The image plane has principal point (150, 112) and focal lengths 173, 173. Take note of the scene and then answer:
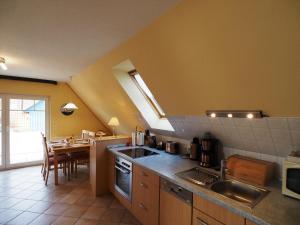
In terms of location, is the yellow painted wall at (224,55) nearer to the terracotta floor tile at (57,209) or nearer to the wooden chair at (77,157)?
the terracotta floor tile at (57,209)

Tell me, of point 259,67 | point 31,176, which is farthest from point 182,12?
point 31,176

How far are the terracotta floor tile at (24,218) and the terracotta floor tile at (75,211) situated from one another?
16.3 inches

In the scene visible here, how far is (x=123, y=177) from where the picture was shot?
8.55 feet

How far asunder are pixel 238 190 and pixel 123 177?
62.7 inches

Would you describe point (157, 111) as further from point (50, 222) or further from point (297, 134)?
point (50, 222)

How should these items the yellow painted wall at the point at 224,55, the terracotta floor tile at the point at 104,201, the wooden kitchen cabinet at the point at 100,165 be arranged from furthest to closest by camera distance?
the wooden kitchen cabinet at the point at 100,165
the terracotta floor tile at the point at 104,201
the yellow painted wall at the point at 224,55

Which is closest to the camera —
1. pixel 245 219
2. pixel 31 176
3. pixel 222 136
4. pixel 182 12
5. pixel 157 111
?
pixel 245 219

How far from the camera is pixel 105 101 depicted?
3887mm

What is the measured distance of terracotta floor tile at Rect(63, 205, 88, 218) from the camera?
2453mm

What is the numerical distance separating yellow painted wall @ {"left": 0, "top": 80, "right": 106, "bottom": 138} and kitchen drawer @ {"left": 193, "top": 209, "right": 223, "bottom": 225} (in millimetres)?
4562

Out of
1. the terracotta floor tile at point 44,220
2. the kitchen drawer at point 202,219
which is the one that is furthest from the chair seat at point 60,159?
the kitchen drawer at point 202,219

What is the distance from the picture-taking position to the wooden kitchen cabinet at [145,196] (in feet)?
6.35

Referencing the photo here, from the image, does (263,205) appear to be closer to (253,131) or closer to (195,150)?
(253,131)

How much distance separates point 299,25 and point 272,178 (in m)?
1.37
